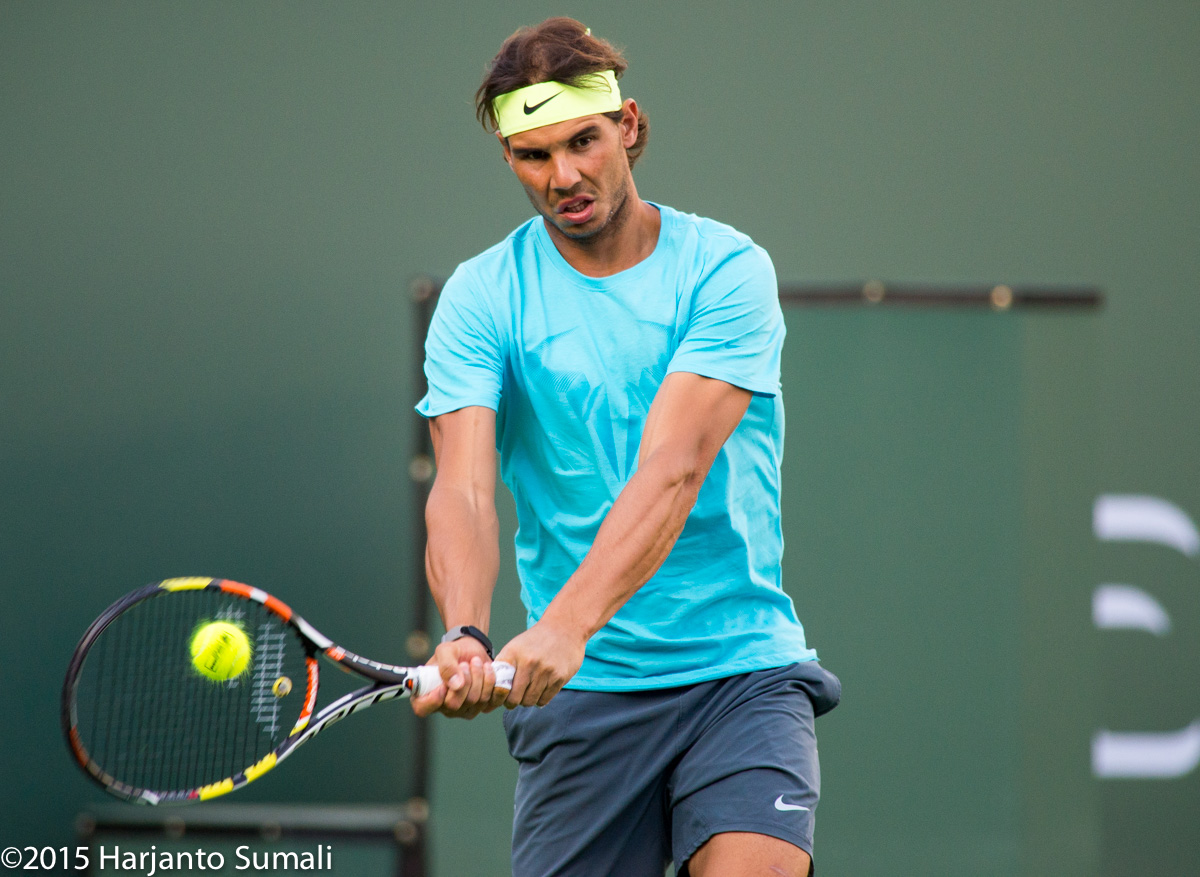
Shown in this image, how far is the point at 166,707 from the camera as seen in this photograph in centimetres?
330

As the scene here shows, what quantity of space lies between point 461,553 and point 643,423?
353mm

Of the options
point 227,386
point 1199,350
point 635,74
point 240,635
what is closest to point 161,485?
point 227,386

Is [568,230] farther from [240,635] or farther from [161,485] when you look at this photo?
[161,485]

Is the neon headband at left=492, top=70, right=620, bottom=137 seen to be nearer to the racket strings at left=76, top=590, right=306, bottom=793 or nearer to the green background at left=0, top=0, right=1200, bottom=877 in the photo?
the racket strings at left=76, top=590, right=306, bottom=793

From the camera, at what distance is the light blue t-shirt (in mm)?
2111

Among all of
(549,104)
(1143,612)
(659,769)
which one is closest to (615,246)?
(549,104)

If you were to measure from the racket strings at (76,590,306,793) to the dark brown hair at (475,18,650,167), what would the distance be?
4.23 feet

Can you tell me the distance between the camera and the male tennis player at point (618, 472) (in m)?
2.03

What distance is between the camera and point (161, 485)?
13.3 ft

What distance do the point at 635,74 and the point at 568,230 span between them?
2197 mm

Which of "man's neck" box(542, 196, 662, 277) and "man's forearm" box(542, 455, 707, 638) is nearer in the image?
"man's forearm" box(542, 455, 707, 638)

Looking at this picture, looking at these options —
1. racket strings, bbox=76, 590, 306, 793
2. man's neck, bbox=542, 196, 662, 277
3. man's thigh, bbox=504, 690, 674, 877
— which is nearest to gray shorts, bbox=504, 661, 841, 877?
man's thigh, bbox=504, 690, 674, 877

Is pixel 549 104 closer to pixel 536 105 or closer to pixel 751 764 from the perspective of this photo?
pixel 536 105

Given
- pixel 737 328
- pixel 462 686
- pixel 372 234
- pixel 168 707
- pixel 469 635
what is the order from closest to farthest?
pixel 462 686, pixel 469 635, pixel 737 328, pixel 168 707, pixel 372 234
